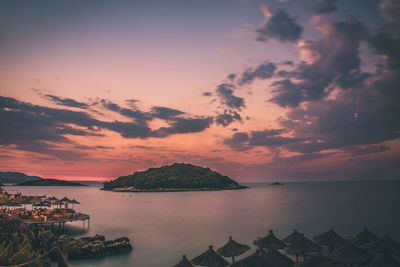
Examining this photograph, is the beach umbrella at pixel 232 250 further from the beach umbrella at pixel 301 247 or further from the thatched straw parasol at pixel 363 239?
the thatched straw parasol at pixel 363 239

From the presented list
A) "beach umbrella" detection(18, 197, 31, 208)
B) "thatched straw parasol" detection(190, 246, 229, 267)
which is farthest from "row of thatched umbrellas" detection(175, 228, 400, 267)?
"beach umbrella" detection(18, 197, 31, 208)

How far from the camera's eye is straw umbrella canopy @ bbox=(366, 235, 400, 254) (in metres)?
28.6

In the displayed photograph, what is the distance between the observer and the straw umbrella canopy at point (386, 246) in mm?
28625

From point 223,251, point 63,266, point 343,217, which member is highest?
point 63,266

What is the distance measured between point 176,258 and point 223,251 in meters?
15.9

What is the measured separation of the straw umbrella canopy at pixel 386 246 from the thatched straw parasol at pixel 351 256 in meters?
4.61

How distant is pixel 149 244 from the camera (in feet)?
166

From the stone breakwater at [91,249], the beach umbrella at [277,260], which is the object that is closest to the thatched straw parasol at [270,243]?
the beach umbrella at [277,260]

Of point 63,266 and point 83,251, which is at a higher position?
point 63,266

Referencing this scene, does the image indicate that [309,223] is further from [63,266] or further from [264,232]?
[63,266]

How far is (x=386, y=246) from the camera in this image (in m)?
29.1

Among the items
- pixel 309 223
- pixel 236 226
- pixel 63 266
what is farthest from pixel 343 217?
pixel 63 266

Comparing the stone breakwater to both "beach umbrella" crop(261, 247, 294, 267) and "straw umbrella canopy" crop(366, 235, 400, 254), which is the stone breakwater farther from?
"straw umbrella canopy" crop(366, 235, 400, 254)

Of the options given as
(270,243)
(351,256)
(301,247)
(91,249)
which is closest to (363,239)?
(351,256)
